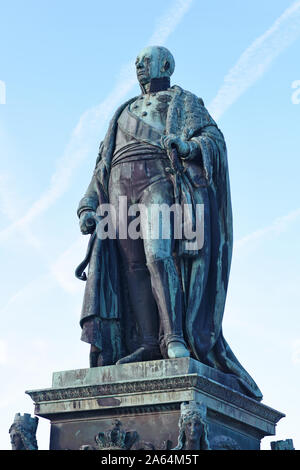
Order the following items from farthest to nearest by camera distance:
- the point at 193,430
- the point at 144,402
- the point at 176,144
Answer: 1. the point at 176,144
2. the point at 144,402
3. the point at 193,430

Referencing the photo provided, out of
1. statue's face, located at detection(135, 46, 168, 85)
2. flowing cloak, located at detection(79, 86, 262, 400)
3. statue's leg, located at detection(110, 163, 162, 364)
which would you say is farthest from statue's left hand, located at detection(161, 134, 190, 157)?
statue's face, located at detection(135, 46, 168, 85)

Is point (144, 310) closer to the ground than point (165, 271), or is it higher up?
closer to the ground

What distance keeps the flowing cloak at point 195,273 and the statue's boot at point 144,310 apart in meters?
0.20

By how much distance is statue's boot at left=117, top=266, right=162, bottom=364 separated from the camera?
1437 cm

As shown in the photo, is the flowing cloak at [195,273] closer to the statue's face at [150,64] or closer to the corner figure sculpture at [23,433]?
the statue's face at [150,64]

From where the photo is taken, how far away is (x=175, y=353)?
13.8 m

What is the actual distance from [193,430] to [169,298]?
2.20 m

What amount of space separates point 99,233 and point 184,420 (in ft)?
11.2

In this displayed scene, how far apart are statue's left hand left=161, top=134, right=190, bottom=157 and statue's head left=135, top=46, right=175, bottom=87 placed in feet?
4.98

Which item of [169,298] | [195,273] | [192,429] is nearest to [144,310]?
Result: [169,298]

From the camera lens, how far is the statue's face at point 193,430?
12805 millimetres

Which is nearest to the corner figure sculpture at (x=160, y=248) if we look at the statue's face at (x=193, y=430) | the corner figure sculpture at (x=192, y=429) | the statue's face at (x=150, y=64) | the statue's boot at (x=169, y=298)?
the statue's boot at (x=169, y=298)

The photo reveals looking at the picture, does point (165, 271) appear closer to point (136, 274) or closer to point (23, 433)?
point (136, 274)

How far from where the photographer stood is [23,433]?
1372cm
